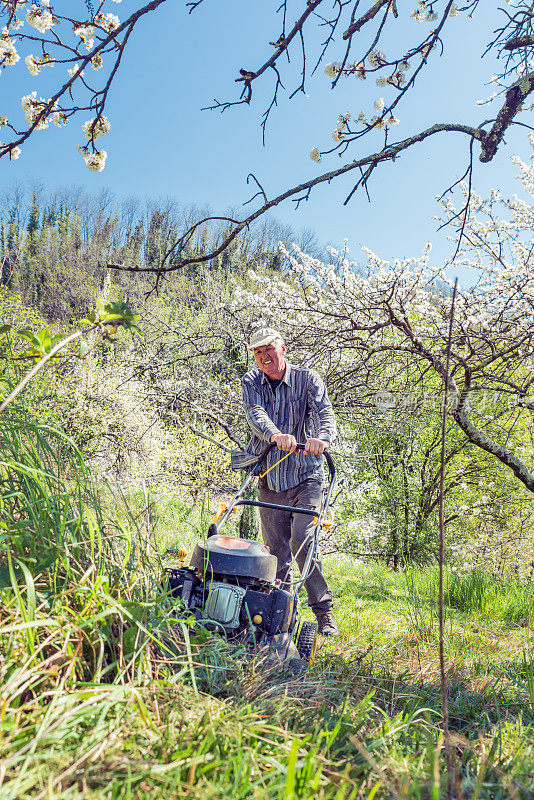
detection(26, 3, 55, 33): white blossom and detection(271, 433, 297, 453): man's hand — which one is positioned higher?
detection(26, 3, 55, 33): white blossom

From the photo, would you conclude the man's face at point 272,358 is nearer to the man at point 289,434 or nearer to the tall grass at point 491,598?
the man at point 289,434

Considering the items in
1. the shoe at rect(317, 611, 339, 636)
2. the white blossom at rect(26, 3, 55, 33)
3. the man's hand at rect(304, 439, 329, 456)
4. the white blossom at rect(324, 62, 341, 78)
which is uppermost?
the white blossom at rect(324, 62, 341, 78)

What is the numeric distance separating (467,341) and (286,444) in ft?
9.12

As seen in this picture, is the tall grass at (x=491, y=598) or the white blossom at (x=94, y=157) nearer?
the white blossom at (x=94, y=157)

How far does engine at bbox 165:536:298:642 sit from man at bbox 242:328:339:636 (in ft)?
3.70

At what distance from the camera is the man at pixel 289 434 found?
11.9ft

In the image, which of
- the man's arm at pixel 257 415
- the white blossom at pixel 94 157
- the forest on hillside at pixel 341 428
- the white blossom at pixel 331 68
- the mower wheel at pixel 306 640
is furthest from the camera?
the forest on hillside at pixel 341 428

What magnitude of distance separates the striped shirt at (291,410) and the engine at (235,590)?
1.33 metres

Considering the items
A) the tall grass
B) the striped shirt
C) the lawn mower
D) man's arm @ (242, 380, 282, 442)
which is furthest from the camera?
the tall grass

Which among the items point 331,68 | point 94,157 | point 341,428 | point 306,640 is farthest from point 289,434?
point 341,428

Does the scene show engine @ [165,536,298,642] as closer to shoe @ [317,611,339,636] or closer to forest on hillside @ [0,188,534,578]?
shoe @ [317,611,339,636]

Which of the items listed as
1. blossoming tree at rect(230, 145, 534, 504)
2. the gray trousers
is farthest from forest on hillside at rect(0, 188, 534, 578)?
the gray trousers

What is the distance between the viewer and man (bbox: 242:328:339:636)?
3623mm

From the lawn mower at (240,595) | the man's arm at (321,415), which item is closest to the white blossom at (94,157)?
the man's arm at (321,415)
